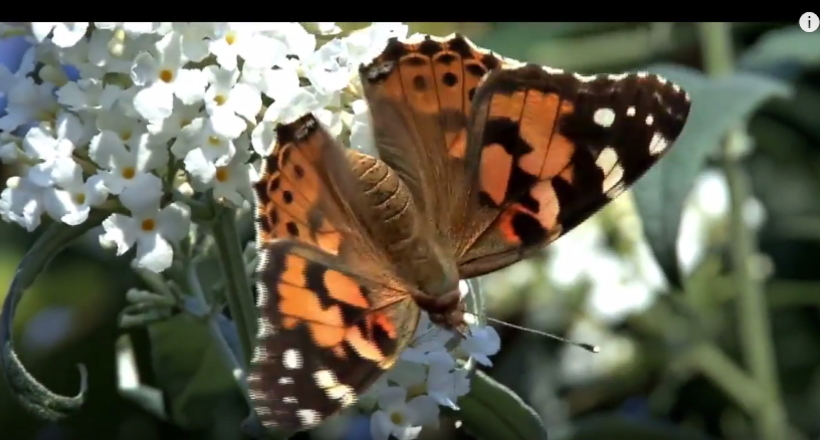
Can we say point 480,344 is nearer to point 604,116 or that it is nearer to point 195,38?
point 604,116

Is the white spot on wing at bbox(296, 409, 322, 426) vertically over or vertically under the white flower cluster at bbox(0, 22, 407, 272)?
under

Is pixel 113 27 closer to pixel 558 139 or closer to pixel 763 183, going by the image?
pixel 558 139

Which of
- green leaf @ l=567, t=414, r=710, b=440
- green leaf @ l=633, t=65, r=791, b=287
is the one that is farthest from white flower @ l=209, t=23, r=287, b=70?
green leaf @ l=567, t=414, r=710, b=440

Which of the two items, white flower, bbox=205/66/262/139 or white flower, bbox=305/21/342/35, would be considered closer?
white flower, bbox=205/66/262/139

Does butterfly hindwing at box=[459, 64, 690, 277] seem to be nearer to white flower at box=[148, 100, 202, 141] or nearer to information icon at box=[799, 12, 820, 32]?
white flower at box=[148, 100, 202, 141]

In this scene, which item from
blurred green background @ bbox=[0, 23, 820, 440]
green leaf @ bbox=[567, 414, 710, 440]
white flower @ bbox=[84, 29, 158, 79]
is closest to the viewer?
white flower @ bbox=[84, 29, 158, 79]

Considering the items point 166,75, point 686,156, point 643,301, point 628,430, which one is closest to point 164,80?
point 166,75

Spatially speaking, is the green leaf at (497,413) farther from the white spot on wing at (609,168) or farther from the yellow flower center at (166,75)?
the yellow flower center at (166,75)
